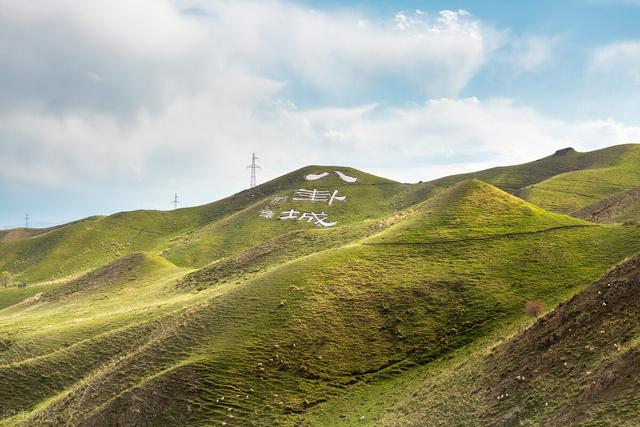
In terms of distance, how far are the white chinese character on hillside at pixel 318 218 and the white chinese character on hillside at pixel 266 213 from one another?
882 cm

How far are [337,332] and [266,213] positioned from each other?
95.2 m

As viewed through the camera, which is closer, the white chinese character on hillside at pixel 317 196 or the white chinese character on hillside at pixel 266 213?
the white chinese character on hillside at pixel 266 213

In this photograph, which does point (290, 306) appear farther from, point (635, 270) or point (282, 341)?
point (635, 270)

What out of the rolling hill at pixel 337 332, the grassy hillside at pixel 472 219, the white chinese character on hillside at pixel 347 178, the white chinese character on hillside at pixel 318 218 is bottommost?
the rolling hill at pixel 337 332

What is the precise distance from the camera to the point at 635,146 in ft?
541

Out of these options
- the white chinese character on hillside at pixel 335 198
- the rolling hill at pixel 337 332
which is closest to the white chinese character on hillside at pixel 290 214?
the white chinese character on hillside at pixel 335 198

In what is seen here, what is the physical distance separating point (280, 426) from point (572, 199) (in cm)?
9915

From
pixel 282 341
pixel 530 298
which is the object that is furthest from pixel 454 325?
pixel 282 341

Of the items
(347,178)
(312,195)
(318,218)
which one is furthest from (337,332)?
(347,178)

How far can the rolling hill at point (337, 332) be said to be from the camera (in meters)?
32.4

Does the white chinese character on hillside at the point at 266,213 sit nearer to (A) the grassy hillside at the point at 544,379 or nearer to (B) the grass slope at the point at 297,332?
(B) the grass slope at the point at 297,332

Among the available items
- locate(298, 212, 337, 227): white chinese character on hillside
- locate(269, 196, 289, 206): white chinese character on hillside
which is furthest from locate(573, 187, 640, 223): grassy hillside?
locate(269, 196, 289, 206): white chinese character on hillside

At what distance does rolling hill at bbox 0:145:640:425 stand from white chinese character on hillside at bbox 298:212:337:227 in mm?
46531

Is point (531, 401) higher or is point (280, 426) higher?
point (531, 401)
